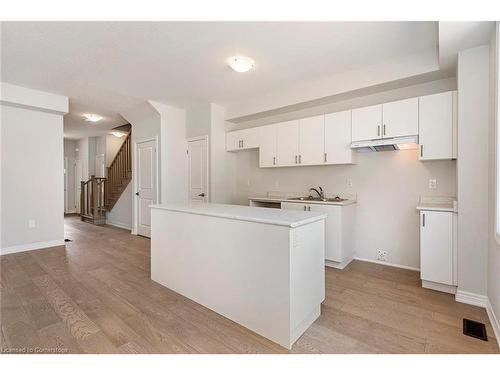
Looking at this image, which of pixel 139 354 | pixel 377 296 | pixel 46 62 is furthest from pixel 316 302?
pixel 46 62

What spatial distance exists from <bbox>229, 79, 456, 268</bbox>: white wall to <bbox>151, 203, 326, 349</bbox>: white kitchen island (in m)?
1.78

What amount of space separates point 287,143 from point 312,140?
1.40 ft

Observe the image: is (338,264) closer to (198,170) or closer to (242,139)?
(242,139)

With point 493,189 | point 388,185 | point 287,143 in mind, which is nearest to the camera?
point 493,189

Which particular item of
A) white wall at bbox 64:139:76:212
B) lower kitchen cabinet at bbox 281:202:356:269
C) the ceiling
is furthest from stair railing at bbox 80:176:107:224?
lower kitchen cabinet at bbox 281:202:356:269

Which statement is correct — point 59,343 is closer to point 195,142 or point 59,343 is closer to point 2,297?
point 2,297

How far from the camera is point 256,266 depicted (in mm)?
1890

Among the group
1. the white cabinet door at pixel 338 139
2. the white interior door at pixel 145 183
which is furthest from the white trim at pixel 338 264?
the white interior door at pixel 145 183

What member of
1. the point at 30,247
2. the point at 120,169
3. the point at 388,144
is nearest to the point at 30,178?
the point at 30,247

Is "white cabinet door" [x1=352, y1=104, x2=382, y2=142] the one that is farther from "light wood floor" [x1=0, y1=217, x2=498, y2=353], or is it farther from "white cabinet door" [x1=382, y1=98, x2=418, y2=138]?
"light wood floor" [x1=0, y1=217, x2=498, y2=353]

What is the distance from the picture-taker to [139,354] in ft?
5.47

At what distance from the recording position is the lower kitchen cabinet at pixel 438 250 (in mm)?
2502

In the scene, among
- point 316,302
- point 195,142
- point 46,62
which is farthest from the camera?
point 195,142
